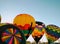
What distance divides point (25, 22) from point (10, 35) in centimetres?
1076

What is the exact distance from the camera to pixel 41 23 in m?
37.1

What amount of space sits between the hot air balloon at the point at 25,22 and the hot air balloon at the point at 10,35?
32.4ft

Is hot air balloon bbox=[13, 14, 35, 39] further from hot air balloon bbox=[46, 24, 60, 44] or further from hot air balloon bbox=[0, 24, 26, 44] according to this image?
hot air balloon bbox=[0, 24, 26, 44]

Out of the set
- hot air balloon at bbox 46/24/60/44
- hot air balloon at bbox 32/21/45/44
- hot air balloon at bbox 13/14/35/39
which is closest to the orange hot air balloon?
hot air balloon at bbox 13/14/35/39

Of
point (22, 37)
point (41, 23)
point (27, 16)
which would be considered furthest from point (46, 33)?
point (22, 37)

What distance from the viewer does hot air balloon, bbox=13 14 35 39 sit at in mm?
27797

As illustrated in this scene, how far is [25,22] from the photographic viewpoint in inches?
1112

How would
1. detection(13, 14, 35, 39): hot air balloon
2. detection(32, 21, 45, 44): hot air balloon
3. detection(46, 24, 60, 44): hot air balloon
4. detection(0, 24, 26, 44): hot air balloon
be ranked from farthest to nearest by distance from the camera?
detection(46, 24, 60, 44): hot air balloon → detection(32, 21, 45, 44): hot air balloon → detection(13, 14, 35, 39): hot air balloon → detection(0, 24, 26, 44): hot air balloon

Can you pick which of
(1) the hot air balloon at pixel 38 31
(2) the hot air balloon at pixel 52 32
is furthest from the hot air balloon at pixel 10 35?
(2) the hot air balloon at pixel 52 32

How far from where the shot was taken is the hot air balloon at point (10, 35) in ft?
55.5

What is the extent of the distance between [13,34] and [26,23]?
35.0 ft

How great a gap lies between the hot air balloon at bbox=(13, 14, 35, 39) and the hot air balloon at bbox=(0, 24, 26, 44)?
989cm

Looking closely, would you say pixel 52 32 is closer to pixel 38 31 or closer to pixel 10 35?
pixel 38 31

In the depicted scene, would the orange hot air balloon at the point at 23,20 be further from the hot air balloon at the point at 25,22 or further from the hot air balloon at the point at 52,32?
the hot air balloon at the point at 52,32
